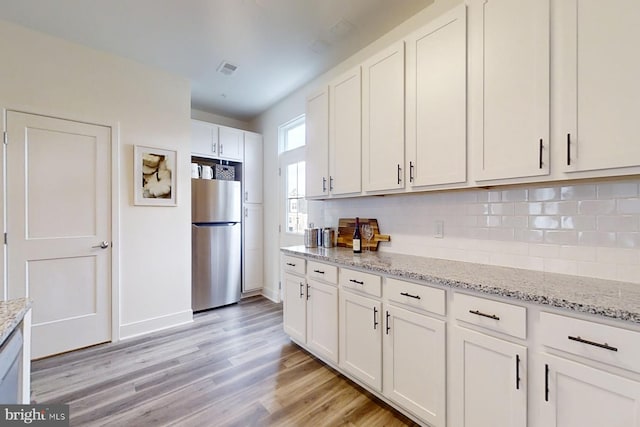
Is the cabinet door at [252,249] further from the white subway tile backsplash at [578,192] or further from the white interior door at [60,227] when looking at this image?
the white subway tile backsplash at [578,192]

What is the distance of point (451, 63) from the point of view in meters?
1.65

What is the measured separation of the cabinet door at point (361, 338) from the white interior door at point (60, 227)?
7.86 ft

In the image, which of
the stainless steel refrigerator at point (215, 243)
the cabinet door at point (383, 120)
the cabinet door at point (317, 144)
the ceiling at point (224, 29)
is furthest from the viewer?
the stainless steel refrigerator at point (215, 243)

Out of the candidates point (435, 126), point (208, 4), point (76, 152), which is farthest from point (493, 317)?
point (76, 152)

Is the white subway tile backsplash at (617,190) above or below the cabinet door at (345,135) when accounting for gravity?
below

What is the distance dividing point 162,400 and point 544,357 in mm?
2249

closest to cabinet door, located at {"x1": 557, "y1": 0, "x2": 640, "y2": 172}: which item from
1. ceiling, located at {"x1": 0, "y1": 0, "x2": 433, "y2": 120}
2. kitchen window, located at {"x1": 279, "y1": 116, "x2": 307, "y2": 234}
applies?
A: ceiling, located at {"x1": 0, "y1": 0, "x2": 433, "y2": 120}

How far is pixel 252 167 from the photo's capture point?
161 inches

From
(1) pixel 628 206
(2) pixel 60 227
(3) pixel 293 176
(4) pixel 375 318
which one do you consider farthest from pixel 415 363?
(2) pixel 60 227

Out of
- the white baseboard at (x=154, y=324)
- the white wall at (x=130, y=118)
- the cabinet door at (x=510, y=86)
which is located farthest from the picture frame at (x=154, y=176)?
the cabinet door at (x=510, y=86)

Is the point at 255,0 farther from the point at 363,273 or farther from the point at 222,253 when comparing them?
the point at 222,253

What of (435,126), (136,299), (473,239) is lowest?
(136,299)

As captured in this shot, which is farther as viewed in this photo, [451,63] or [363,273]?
[363,273]

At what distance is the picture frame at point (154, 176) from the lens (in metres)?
2.84
